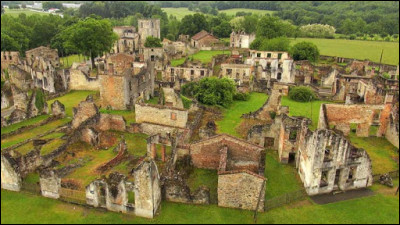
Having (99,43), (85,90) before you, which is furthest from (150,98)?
(99,43)

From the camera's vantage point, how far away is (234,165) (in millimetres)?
22656

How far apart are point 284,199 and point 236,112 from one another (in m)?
17.3

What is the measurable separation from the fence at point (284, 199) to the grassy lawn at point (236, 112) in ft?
32.5

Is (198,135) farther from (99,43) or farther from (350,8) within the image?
(350,8)

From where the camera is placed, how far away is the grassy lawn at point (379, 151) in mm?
24062

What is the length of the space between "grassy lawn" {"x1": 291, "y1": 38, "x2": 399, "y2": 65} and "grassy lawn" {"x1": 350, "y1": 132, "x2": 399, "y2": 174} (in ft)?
129

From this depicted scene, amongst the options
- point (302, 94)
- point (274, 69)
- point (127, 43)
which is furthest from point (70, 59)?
point (302, 94)

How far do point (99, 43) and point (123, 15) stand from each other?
2778 inches

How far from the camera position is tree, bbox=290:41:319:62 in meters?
60.6

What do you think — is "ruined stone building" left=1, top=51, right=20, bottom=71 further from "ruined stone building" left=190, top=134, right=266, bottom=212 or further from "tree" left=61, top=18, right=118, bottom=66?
"ruined stone building" left=190, top=134, right=266, bottom=212

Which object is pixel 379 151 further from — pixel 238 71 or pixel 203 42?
pixel 203 42

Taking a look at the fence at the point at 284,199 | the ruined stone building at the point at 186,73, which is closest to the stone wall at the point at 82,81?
the ruined stone building at the point at 186,73

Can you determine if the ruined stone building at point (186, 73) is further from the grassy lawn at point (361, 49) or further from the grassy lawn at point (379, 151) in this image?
the grassy lawn at point (361, 49)

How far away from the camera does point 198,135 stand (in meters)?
29.0
